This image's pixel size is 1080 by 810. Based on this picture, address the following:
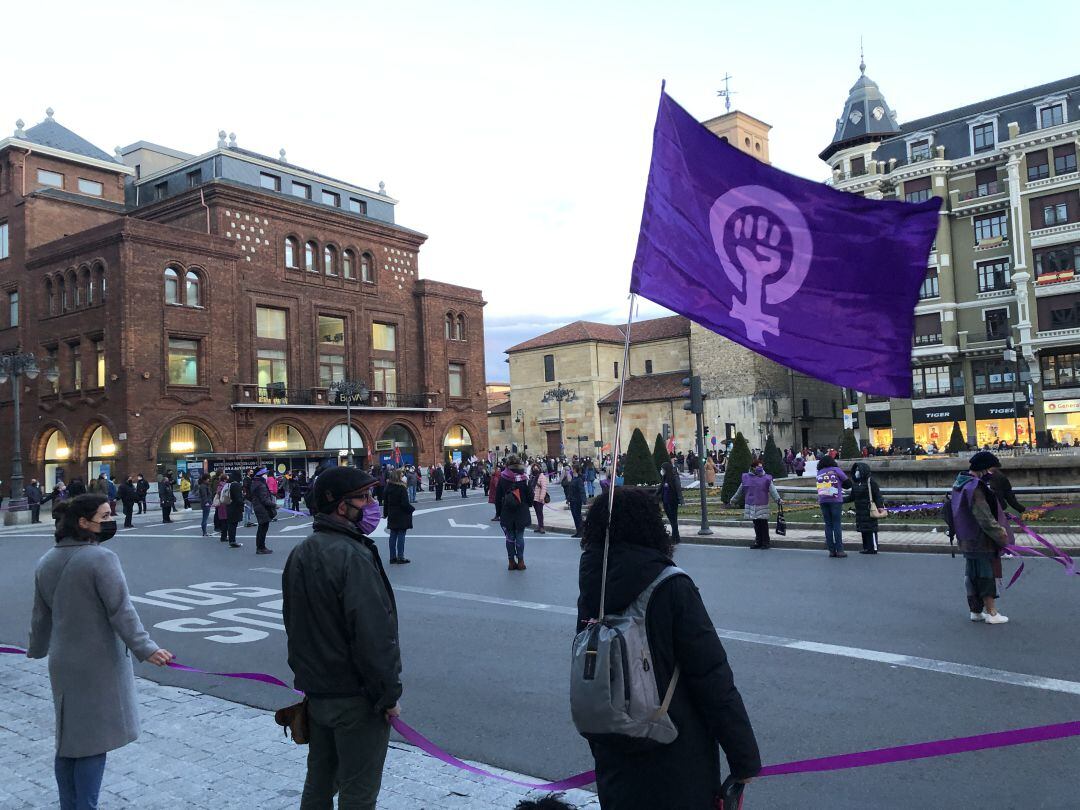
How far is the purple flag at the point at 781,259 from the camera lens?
14.6 ft

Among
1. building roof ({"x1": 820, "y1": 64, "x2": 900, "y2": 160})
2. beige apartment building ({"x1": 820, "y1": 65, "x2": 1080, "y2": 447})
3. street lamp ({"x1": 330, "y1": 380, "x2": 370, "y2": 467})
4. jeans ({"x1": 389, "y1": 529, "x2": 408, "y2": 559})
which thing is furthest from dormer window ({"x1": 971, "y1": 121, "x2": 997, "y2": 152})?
jeans ({"x1": 389, "y1": 529, "x2": 408, "y2": 559})

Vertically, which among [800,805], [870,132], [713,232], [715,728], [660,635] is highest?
[870,132]

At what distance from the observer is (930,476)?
21453 mm

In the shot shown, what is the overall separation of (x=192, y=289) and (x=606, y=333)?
38722mm

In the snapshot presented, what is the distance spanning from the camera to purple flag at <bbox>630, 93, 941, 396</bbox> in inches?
175

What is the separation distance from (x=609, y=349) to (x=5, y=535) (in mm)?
51966

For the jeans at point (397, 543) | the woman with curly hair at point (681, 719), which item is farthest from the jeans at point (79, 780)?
the jeans at point (397, 543)

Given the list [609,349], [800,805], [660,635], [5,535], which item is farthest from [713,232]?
[609,349]

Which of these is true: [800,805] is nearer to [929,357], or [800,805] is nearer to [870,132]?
[929,357]

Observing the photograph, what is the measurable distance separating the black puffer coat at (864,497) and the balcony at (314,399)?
33.3 meters

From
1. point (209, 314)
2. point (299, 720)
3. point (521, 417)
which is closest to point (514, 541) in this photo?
point (299, 720)

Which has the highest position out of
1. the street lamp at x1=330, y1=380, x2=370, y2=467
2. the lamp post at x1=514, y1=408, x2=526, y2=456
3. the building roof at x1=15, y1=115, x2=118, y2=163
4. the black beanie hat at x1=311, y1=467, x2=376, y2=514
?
the building roof at x1=15, y1=115, x2=118, y2=163

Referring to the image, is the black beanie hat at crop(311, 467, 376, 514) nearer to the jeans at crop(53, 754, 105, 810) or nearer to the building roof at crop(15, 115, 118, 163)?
the jeans at crop(53, 754, 105, 810)

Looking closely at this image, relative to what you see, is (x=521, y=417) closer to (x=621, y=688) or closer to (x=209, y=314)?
(x=209, y=314)
